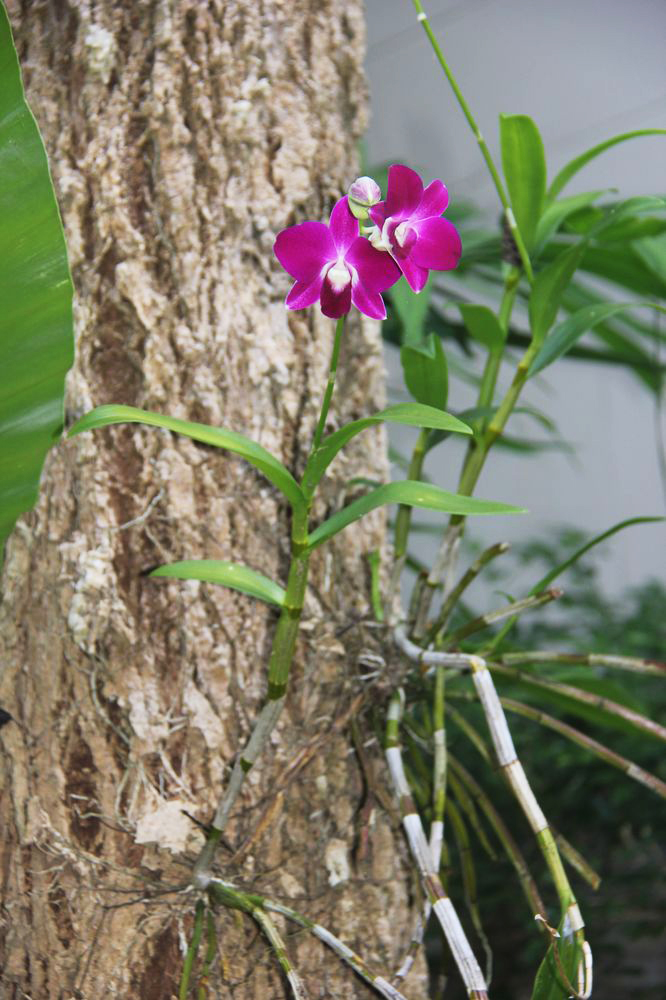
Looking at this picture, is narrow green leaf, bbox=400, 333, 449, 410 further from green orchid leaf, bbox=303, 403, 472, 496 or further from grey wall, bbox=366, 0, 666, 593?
grey wall, bbox=366, 0, 666, 593

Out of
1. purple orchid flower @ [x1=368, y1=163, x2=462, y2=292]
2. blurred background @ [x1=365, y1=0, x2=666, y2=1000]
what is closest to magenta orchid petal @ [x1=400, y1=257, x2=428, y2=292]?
purple orchid flower @ [x1=368, y1=163, x2=462, y2=292]

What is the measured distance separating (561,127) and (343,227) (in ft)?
7.11

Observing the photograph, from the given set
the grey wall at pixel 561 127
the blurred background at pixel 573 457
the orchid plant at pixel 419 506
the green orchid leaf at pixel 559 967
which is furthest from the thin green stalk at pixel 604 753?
the grey wall at pixel 561 127

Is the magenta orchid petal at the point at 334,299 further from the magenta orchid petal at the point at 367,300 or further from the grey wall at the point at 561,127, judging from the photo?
the grey wall at the point at 561,127

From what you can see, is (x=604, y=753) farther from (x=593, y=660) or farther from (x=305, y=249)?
(x=305, y=249)

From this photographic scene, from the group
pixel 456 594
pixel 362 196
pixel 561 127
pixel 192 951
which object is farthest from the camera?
pixel 561 127

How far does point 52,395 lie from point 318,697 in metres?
0.22

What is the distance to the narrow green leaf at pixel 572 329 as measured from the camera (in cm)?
49

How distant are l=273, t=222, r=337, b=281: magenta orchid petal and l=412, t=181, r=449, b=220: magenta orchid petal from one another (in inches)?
1.4

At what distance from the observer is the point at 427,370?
0.48 metres

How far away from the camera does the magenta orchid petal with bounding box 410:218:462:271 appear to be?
334 millimetres

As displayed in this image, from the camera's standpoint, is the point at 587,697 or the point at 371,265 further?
the point at 587,697

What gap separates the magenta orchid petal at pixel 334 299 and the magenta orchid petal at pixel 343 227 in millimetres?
14

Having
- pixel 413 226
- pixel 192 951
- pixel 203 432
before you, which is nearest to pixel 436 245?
pixel 413 226
